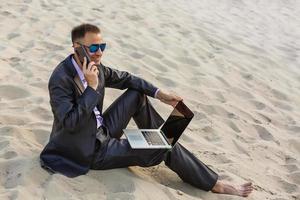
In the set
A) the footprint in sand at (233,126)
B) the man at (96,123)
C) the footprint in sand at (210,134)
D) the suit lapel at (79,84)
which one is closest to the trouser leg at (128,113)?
the man at (96,123)

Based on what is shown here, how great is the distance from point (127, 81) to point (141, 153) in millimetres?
612

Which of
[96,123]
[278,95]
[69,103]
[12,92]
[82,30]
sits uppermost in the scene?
[82,30]

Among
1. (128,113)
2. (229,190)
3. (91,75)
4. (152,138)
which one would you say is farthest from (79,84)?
(229,190)

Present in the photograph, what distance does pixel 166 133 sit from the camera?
3795 mm

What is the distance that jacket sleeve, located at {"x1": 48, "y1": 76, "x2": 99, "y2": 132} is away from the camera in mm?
3236

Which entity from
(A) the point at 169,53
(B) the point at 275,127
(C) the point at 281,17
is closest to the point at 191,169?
(B) the point at 275,127

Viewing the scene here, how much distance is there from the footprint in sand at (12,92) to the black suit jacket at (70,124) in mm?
1436

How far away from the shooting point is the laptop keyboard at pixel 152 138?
3640 millimetres

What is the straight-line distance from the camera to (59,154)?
138 inches

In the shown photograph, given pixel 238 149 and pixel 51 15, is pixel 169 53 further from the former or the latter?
pixel 238 149

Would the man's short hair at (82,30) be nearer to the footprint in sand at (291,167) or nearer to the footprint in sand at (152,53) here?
the footprint in sand at (291,167)

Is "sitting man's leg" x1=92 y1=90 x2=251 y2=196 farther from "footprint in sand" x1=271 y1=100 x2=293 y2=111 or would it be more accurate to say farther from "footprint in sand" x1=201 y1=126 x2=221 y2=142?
"footprint in sand" x1=271 y1=100 x2=293 y2=111

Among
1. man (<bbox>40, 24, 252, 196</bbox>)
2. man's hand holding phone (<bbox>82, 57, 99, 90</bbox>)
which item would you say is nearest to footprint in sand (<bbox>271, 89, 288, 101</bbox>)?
man (<bbox>40, 24, 252, 196</bbox>)

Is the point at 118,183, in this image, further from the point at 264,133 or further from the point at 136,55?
the point at 136,55
